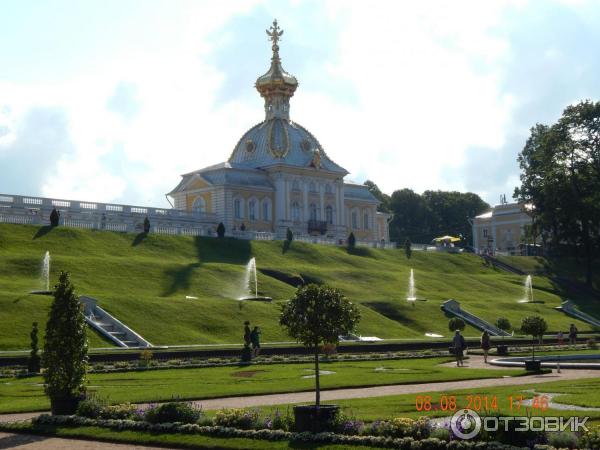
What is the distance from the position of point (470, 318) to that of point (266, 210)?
3742cm

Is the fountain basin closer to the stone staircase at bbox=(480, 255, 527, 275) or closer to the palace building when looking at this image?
the palace building

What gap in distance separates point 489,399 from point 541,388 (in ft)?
11.3

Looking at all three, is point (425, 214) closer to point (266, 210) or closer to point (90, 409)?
point (266, 210)

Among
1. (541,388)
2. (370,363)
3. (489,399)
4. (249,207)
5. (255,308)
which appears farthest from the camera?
(249,207)

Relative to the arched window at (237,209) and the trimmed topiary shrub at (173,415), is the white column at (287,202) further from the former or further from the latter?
the trimmed topiary shrub at (173,415)

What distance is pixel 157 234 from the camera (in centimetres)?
6762

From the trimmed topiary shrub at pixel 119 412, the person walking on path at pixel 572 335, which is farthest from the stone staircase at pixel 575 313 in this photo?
the trimmed topiary shrub at pixel 119 412

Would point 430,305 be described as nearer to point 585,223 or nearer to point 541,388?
point 585,223

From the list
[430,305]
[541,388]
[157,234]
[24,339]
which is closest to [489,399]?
[541,388]

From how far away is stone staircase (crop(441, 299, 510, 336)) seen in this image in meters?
54.0

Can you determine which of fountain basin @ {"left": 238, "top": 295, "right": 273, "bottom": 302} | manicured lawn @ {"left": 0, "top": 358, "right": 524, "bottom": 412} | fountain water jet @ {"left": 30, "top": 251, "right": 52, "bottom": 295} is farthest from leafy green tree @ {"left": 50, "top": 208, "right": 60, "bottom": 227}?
manicured lawn @ {"left": 0, "top": 358, "right": 524, "bottom": 412}

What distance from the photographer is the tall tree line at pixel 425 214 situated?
131375 mm

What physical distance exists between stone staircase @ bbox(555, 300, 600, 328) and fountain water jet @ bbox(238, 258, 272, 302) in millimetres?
21328

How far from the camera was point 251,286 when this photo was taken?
56125mm
